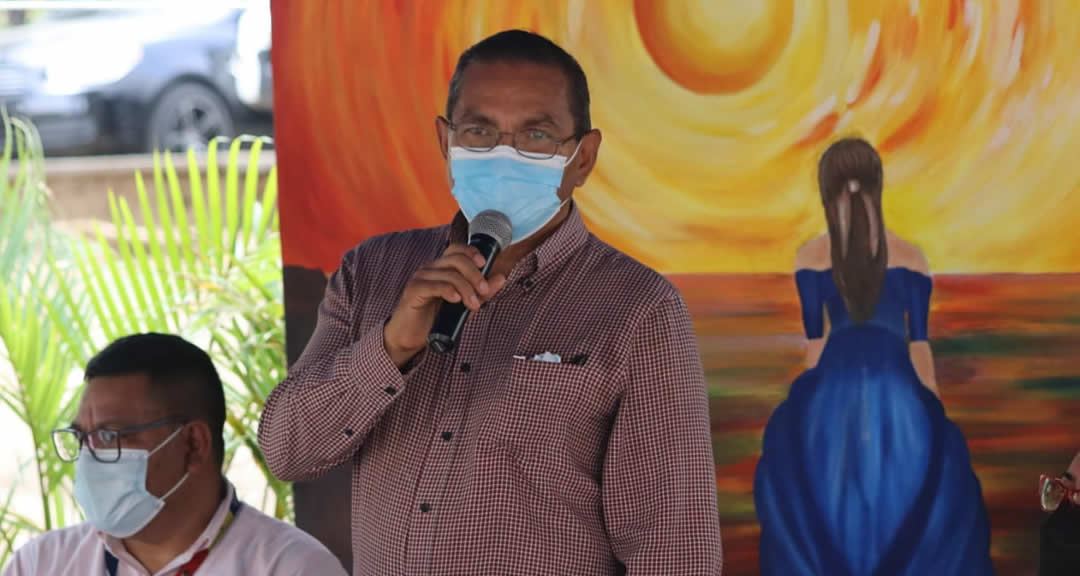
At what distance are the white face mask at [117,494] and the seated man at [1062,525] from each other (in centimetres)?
181

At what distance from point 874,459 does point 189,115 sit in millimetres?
5607

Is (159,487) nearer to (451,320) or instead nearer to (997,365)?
(451,320)

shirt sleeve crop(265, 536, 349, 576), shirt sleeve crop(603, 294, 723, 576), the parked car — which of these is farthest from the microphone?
the parked car

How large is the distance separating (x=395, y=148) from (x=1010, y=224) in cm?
152

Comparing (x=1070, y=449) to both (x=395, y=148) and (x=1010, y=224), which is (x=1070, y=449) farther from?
(x=395, y=148)

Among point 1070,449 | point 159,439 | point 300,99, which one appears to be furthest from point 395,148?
point 1070,449

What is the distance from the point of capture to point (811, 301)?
311 cm

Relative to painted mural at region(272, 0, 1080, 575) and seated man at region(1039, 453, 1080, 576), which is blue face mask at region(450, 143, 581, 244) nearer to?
painted mural at region(272, 0, 1080, 575)

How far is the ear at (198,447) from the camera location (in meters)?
2.36

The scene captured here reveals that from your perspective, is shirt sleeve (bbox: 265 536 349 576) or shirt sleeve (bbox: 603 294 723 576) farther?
shirt sleeve (bbox: 265 536 349 576)

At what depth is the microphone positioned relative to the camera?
63.7 inches

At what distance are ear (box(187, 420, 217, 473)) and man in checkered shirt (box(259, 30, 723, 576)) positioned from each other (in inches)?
17.7

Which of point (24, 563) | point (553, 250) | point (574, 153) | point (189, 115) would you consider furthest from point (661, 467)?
point (189, 115)

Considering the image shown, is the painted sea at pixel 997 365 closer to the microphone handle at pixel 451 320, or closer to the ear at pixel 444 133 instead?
the ear at pixel 444 133
